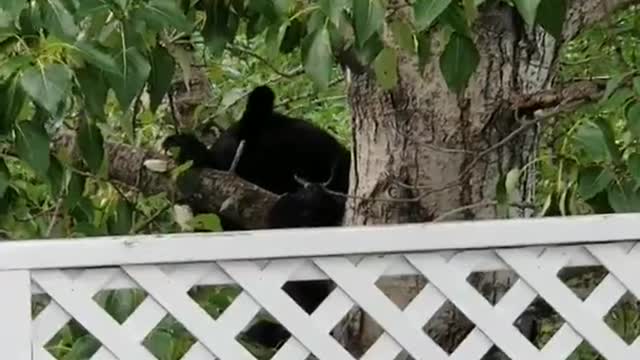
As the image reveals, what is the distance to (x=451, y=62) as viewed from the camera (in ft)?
5.42

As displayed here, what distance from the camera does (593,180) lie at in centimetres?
176

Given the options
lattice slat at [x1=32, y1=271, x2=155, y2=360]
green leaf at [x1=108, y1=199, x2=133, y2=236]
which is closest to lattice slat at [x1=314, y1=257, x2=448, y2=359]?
lattice slat at [x1=32, y1=271, x2=155, y2=360]

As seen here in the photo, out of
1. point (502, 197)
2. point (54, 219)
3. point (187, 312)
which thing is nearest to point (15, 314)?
point (187, 312)

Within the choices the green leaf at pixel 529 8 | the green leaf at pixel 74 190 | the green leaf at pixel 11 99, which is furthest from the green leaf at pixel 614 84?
the green leaf at pixel 74 190

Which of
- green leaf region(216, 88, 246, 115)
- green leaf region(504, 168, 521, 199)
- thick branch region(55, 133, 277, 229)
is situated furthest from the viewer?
green leaf region(216, 88, 246, 115)

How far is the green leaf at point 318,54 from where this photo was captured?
1595mm

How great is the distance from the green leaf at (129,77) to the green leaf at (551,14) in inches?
19.4

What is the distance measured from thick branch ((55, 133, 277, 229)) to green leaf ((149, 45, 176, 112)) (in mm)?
880

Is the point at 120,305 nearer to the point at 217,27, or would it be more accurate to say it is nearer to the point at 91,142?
the point at 91,142

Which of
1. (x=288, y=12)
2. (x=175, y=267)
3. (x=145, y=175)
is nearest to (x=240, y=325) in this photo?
(x=175, y=267)

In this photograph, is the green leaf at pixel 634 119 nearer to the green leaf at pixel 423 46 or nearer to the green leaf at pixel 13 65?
the green leaf at pixel 423 46

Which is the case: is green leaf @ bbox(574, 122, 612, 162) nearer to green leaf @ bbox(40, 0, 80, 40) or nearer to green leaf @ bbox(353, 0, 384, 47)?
green leaf @ bbox(353, 0, 384, 47)

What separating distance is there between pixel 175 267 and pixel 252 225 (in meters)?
1.28

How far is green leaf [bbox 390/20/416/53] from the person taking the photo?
1703 millimetres
